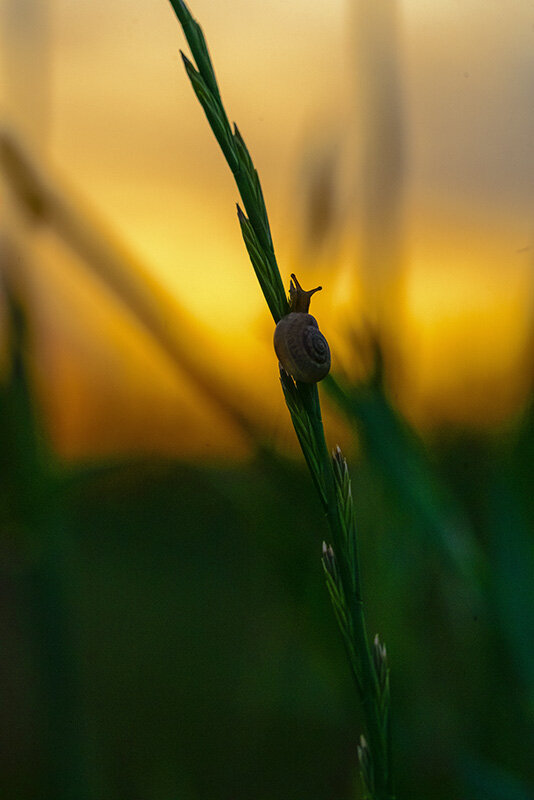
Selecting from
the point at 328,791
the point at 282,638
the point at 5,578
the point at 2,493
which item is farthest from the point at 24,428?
the point at 328,791

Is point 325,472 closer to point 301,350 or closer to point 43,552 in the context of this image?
point 301,350

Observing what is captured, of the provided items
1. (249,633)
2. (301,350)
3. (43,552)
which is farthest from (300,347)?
(249,633)

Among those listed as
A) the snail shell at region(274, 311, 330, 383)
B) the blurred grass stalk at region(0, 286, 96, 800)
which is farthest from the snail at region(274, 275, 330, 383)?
the blurred grass stalk at region(0, 286, 96, 800)

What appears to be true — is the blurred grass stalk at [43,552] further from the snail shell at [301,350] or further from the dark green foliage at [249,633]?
the snail shell at [301,350]

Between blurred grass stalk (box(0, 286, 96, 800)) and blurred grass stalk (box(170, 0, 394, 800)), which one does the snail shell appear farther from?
blurred grass stalk (box(0, 286, 96, 800))

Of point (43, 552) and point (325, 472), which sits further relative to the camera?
point (43, 552)

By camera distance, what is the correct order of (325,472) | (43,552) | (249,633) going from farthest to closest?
(249,633)
(43,552)
(325,472)

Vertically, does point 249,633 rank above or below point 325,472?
below

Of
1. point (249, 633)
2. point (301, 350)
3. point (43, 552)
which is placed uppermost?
point (301, 350)
